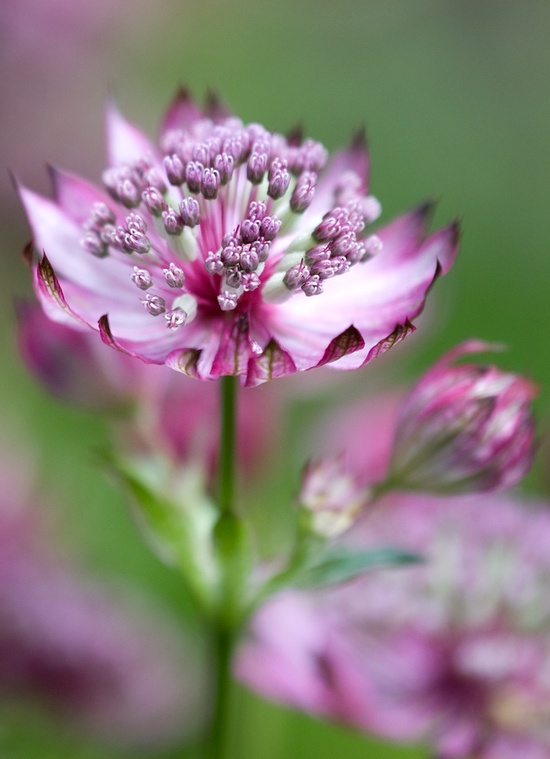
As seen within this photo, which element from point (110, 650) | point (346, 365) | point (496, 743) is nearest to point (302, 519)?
point (346, 365)

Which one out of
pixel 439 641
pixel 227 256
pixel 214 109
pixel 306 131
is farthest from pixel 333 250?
pixel 306 131

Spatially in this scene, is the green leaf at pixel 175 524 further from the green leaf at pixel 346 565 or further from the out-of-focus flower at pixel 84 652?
the out-of-focus flower at pixel 84 652

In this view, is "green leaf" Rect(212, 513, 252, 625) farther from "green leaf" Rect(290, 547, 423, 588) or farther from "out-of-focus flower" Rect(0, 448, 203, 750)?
"out-of-focus flower" Rect(0, 448, 203, 750)

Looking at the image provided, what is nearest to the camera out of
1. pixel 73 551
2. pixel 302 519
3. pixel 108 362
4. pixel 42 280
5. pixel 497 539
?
pixel 42 280

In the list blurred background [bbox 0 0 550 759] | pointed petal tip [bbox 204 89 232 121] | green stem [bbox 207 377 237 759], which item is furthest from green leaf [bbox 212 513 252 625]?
pointed petal tip [bbox 204 89 232 121]

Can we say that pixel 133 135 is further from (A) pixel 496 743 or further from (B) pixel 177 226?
(A) pixel 496 743

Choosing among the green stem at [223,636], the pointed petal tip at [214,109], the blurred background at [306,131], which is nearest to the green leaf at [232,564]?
the green stem at [223,636]

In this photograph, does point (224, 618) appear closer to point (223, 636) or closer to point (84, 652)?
point (223, 636)
